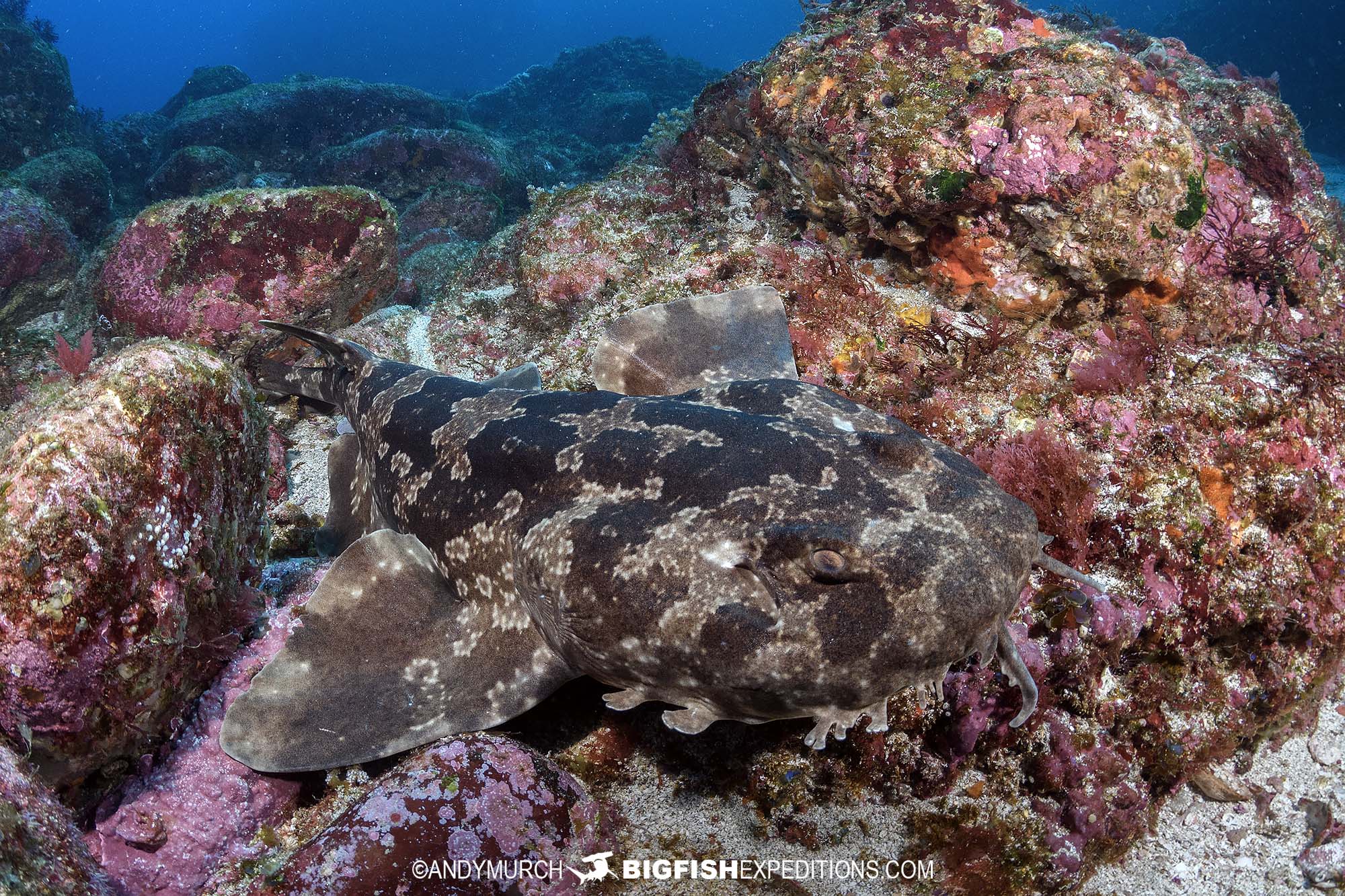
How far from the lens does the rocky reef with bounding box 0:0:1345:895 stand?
2.74 meters

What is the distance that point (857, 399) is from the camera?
4562 mm

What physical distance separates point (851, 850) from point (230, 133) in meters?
25.4

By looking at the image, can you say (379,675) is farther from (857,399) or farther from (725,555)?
(857,399)

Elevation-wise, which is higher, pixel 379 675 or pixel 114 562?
pixel 114 562

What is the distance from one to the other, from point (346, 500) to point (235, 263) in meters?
3.79

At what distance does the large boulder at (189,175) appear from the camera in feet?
58.3

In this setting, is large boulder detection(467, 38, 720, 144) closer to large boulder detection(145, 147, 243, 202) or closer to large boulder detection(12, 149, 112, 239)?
large boulder detection(145, 147, 243, 202)

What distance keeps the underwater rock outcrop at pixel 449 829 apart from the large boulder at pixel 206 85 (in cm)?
3427

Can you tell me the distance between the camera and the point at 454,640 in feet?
10.4

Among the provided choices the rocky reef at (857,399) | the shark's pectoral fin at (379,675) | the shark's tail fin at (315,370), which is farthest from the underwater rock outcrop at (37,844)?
the shark's tail fin at (315,370)

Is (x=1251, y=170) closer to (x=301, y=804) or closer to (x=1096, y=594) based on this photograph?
(x=1096, y=594)

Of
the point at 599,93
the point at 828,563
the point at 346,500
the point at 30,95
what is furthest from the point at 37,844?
the point at 599,93

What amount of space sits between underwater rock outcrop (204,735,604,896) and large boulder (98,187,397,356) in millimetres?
5624

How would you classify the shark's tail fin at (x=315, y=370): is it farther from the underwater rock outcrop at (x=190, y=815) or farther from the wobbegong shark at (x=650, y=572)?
the underwater rock outcrop at (x=190, y=815)
